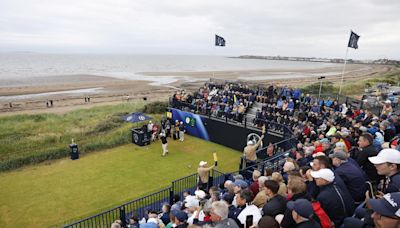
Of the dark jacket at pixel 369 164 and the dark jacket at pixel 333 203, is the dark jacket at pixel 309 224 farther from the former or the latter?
the dark jacket at pixel 369 164

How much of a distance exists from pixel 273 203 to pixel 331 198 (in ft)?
2.91

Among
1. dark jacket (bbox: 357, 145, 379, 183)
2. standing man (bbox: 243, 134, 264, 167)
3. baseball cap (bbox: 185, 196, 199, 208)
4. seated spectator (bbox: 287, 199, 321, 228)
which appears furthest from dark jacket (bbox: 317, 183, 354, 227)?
standing man (bbox: 243, 134, 264, 167)

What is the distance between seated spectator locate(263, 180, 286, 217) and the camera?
14.8ft

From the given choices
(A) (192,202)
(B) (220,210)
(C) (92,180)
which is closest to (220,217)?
(B) (220,210)

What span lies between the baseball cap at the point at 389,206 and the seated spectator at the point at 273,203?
1.66 m

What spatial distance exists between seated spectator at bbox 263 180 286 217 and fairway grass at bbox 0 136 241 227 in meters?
8.27

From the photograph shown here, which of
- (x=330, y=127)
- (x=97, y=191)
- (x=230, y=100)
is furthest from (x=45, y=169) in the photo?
(x=330, y=127)

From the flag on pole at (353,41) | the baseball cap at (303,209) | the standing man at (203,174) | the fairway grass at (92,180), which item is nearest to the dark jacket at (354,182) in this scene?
the baseball cap at (303,209)

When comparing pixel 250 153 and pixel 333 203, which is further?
pixel 250 153

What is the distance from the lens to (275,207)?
455 centimetres

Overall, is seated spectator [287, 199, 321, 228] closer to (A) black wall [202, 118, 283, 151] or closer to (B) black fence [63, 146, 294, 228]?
(B) black fence [63, 146, 294, 228]

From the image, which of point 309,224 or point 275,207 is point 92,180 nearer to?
point 275,207

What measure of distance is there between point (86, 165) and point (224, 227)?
12.9m

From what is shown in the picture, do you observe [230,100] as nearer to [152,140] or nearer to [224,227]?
[152,140]
